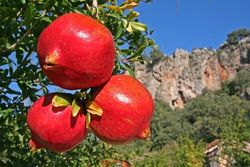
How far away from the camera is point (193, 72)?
148ft

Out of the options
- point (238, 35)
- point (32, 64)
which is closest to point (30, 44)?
point (32, 64)

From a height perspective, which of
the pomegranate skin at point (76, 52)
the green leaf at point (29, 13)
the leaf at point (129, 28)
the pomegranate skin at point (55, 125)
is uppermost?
the leaf at point (129, 28)

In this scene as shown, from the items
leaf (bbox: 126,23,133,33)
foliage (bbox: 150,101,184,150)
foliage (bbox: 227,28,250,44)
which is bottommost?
leaf (bbox: 126,23,133,33)

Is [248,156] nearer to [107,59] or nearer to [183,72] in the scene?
[107,59]

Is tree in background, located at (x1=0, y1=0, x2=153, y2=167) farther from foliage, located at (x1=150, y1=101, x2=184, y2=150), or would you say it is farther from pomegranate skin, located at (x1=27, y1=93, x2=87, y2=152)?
foliage, located at (x1=150, y1=101, x2=184, y2=150)

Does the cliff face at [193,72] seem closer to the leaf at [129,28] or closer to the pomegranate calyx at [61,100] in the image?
the leaf at [129,28]

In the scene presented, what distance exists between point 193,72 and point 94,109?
44.8 metres

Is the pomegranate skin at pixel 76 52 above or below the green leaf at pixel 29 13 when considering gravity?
below

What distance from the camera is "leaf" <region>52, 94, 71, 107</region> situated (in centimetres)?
91

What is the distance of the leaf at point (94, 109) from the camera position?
0.92 meters

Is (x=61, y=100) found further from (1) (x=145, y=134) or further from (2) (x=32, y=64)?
(2) (x=32, y=64)

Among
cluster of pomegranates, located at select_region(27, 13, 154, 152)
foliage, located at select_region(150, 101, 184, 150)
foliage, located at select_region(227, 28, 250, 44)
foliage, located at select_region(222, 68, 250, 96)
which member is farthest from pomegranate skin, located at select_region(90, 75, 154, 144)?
foliage, located at select_region(227, 28, 250, 44)

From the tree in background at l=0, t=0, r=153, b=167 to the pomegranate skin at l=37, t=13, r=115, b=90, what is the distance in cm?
13

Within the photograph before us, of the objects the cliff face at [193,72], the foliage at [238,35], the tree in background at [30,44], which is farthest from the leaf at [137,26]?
the foliage at [238,35]
